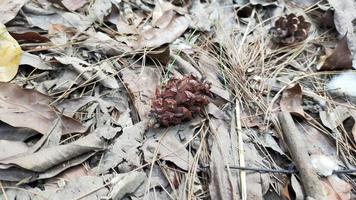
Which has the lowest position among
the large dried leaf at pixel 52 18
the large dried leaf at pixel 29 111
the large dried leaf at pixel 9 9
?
the large dried leaf at pixel 29 111

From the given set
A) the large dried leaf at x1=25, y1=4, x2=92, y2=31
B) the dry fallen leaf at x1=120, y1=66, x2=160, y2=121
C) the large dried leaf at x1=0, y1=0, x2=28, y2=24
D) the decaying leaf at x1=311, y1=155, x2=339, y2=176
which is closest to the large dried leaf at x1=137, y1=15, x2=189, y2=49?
the dry fallen leaf at x1=120, y1=66, x2=160, y2=121

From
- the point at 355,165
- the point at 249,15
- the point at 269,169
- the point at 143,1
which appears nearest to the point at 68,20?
the point at 143,1

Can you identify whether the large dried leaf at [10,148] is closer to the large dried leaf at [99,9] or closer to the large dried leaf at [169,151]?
the large dried leaf at [169,151]

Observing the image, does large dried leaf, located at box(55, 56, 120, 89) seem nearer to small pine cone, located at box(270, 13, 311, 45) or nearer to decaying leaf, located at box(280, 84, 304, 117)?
decaying leaf, located at box(280, 84, 304, 117)

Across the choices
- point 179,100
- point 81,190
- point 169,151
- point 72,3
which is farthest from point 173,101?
point 72,3

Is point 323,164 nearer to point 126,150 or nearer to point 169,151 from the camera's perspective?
point 169,151

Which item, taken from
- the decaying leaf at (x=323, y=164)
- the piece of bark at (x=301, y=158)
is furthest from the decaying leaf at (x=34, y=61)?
the decaying leaf at (x=323, y=164)
